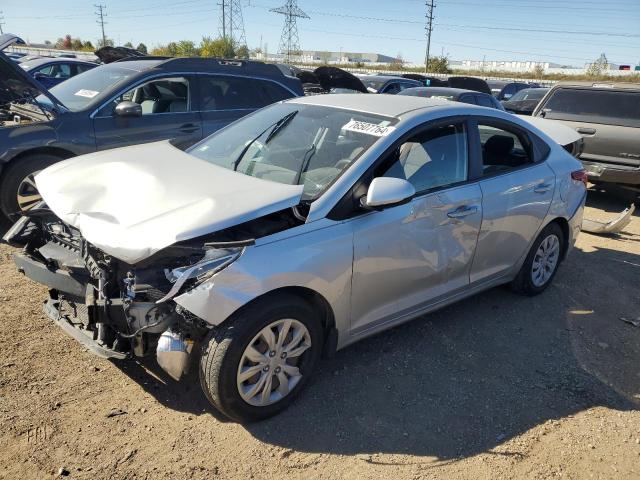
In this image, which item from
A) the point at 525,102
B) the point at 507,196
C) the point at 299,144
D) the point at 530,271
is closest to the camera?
the point at 299,144

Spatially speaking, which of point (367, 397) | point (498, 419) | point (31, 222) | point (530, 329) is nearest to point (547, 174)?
point (530, 329)

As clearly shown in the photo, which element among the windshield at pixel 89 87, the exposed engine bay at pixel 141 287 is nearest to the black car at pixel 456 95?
the windshield at pixel 89 87

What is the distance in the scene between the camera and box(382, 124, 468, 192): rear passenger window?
135 inches

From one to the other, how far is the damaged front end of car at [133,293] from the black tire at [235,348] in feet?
0.33

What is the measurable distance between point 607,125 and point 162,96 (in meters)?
6.72

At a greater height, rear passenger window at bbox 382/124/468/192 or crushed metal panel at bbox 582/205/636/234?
rear passenger window at bbox 382/124/468/192

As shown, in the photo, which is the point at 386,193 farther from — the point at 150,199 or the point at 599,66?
the point at 599,66

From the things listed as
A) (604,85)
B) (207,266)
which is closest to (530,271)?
(207,266)

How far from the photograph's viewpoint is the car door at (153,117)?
5.96 m

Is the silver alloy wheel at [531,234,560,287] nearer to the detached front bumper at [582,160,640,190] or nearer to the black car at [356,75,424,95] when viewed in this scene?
the detached front bumper at [582,160,640,190]

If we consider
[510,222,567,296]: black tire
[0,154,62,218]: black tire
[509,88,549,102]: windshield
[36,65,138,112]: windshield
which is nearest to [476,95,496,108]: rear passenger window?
[509,88,549,102]: windshield

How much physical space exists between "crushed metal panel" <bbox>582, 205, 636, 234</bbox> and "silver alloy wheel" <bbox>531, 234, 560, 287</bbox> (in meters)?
2.29

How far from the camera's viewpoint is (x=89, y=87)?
6309mm

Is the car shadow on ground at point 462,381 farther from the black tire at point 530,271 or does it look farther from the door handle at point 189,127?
the door handle at point 189,127
